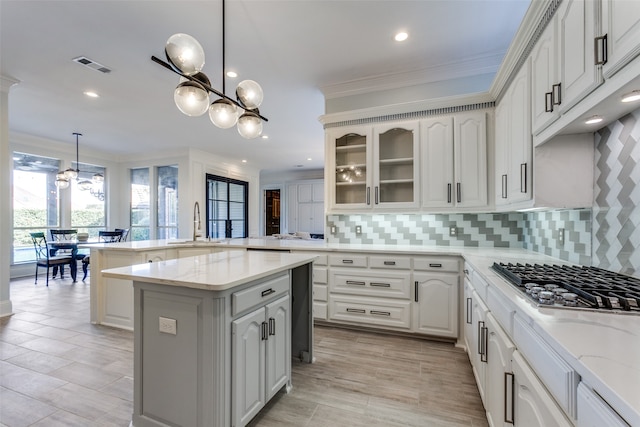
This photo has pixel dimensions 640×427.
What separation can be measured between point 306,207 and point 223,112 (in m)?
7.59

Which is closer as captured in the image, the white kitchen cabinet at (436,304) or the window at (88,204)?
the white kitchen cabinet at (436,304)

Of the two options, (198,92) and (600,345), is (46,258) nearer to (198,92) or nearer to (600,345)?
(198,92)

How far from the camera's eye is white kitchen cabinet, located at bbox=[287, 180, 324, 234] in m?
9.49

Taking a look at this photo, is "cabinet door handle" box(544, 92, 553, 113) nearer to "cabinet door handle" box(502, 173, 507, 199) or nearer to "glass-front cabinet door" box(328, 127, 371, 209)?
"cabinet door handle" box(502, 173, 507, 199)

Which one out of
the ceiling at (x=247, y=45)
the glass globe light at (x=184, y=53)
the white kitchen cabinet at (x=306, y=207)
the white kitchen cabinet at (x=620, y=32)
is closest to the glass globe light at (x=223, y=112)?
the glass globe light at (x=184, y=53)

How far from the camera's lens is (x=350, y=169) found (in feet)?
11.9

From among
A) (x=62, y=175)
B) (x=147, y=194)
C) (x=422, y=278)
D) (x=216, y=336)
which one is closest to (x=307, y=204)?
(x=147, y=194)

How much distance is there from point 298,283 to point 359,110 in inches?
84.5

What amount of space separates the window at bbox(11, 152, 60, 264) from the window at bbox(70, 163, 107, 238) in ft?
1.16

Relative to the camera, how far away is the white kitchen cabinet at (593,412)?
0.60m

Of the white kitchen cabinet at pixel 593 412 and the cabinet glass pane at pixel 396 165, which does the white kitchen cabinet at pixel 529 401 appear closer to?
the white kitchen cabinet at pixel 593 412

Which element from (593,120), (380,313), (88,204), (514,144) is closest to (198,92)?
(593,120)

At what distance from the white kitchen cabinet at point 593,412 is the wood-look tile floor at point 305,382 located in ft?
4.27

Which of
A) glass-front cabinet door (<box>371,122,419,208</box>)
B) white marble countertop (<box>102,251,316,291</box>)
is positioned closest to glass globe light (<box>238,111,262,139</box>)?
white marble countertop (<box>102,251,316,291</box>)
